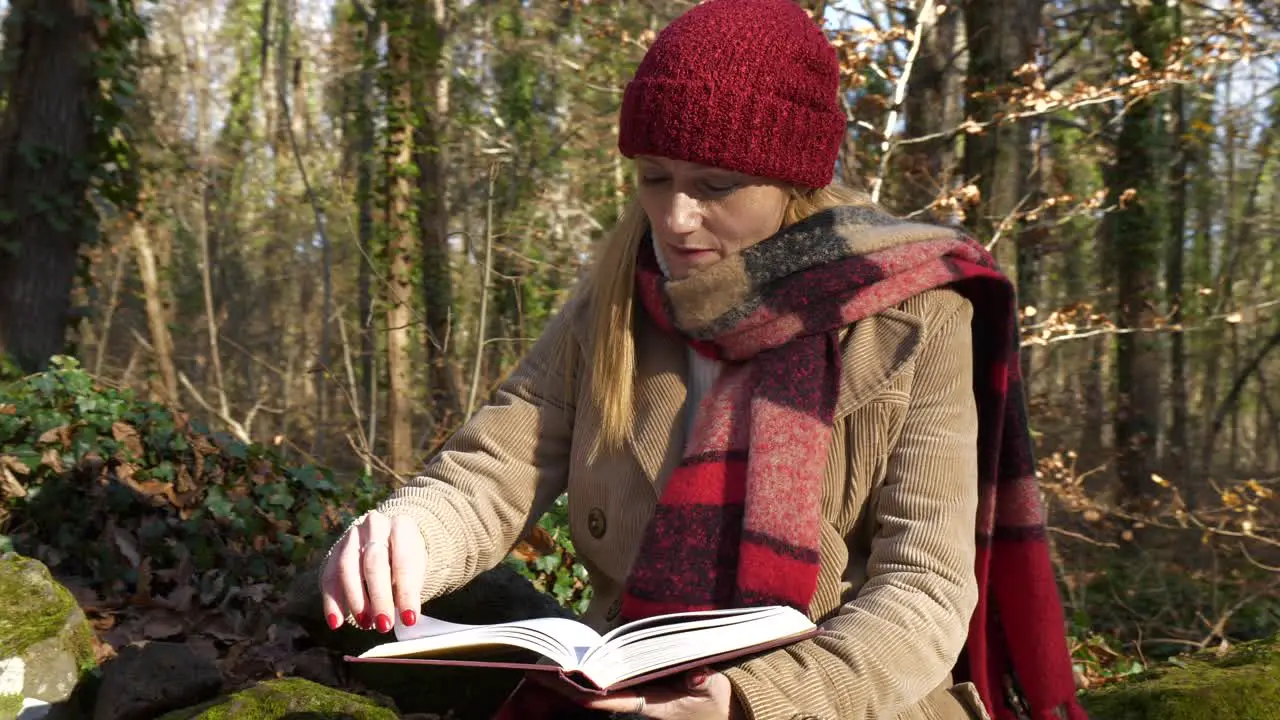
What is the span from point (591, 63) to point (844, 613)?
7.70 metres

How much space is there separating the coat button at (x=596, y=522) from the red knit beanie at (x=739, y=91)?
0.69 metres

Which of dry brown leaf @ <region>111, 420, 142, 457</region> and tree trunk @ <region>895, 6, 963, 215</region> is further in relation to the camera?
tree trunk @ <region>895, 6, 963, 215</region>

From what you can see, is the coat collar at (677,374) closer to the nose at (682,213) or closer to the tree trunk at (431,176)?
the nose at (682,213)

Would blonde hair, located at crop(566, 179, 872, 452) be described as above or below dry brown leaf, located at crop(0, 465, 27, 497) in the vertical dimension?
above

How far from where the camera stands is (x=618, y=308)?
241 cm

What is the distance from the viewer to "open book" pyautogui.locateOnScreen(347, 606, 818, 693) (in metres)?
1.58

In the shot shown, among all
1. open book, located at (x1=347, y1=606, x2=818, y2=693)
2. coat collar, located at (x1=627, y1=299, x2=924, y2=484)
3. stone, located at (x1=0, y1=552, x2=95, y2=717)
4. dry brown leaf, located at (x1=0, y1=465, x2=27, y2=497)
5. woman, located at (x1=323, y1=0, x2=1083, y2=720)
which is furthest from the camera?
dry brown leaf, located at (x1=0, y1=465, x2=27, y2=497)

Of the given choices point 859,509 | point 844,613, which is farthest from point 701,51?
point 844,613

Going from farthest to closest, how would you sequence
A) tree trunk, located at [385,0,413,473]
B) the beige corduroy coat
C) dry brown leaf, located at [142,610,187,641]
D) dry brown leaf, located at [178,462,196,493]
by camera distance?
tree trunk, located at [385,0,413,473] → dry brown leaf, located at [178,462,196,493] → dry brown leaf, located at [142,610,187,641] → the beige corduroy coat

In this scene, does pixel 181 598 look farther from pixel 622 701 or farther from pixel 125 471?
pixel 622 701

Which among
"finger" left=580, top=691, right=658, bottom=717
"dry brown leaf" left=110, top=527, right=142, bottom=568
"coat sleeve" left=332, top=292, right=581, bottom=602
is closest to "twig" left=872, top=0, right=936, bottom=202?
"dry brown leaf" left=110, top=527, right=142, bottom=568

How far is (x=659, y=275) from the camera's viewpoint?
2381 mm

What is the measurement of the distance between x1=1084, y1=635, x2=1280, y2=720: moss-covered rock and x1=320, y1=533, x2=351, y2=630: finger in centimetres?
204

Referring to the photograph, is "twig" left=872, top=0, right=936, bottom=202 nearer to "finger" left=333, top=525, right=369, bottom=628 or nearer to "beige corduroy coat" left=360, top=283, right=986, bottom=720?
"beige corduroy coat" left=360, top=283, right=986, bottom=720
